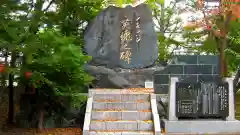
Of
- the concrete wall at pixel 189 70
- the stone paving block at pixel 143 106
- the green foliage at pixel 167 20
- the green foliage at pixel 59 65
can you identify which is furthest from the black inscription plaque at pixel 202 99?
the green foliage at pixel 167 20

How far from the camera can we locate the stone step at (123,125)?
337 inches

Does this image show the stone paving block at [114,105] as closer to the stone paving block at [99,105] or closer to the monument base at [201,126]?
the stone paving block at [99,105]

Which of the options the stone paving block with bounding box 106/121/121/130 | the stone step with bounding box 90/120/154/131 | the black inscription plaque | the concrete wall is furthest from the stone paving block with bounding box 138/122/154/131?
the concrete wall

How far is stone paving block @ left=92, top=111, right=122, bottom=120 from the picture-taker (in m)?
8.95

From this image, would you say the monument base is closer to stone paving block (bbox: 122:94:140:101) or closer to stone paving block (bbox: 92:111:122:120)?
stone paving block (bbox: 122:94:140:101)

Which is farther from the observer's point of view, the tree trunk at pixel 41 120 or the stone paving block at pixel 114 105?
the stone paving block at pixel 114 105

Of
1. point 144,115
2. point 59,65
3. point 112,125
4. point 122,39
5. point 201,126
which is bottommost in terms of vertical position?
point 201,126

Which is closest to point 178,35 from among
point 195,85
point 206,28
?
point 206,28

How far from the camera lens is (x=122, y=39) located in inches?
464

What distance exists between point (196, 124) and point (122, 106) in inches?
80.1

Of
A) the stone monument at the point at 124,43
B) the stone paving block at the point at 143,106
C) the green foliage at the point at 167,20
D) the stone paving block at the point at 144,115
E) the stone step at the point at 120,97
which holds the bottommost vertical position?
the stone paving block at the point at 144,115

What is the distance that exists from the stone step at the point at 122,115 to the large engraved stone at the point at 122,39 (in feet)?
9.54

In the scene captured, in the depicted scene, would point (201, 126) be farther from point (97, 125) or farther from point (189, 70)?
point (189, 70)

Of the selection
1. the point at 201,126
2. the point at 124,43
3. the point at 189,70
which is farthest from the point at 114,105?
the point at 189,70
